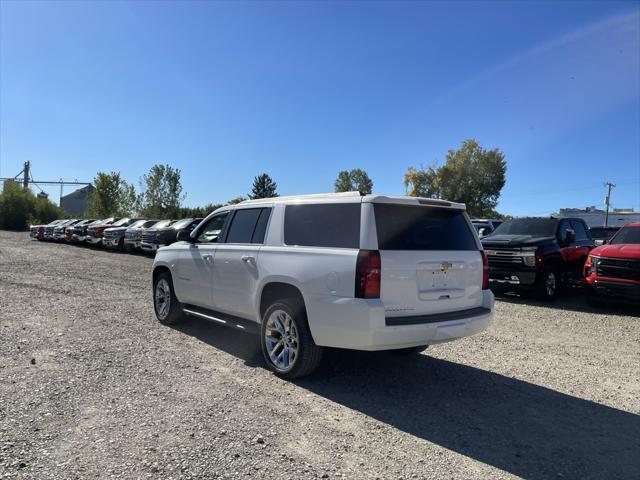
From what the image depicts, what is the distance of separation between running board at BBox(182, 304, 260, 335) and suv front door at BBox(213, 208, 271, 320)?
0.07m

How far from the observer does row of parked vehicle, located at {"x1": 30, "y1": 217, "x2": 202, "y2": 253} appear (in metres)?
19.1

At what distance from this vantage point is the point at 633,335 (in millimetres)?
7375

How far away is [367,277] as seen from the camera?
13.4 feet

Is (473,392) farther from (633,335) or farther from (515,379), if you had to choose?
(633,335)

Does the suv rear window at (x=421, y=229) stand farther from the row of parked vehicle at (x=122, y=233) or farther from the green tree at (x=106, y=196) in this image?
the green tree at (x=106, y=196)

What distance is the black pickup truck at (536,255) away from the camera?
10.1 meters

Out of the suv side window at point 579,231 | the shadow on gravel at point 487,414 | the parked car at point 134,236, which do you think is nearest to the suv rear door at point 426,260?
the shadow on gravel at point 487,414

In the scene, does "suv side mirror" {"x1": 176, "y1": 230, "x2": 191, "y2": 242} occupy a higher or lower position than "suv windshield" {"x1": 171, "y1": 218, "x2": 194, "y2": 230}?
lower

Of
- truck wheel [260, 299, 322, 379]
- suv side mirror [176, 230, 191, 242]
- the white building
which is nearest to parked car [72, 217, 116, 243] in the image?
suv side mirror [176, 230, 191, 242]

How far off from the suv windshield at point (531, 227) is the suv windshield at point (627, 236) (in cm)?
136

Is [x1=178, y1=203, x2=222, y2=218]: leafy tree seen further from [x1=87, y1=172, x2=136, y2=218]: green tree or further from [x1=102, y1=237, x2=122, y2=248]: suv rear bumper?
[x1=102, y1=237, x2=122, y2=248]: suv rear bumper

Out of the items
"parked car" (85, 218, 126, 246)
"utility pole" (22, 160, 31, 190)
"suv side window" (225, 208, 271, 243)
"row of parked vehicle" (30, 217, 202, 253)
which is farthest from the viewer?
"utility pole" (22, 160, 31, 190)

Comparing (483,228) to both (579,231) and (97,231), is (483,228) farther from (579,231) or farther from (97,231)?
(97,231)

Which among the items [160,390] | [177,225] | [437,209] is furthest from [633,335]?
[177,225]
